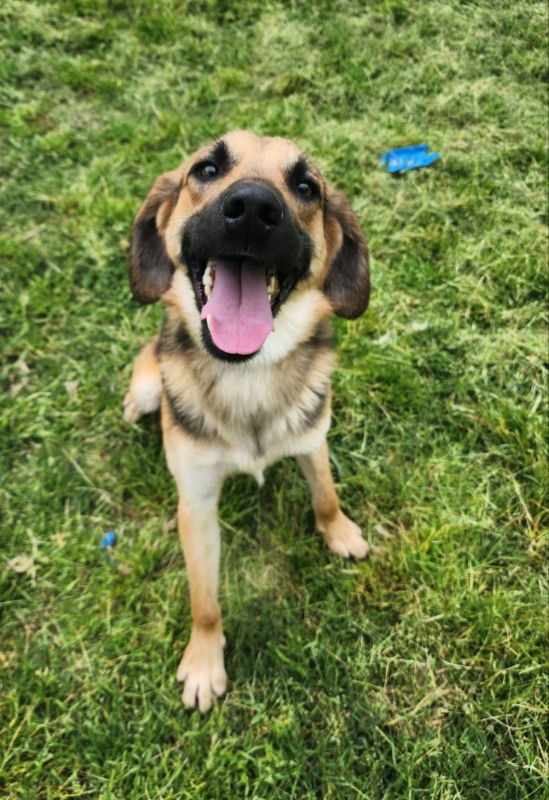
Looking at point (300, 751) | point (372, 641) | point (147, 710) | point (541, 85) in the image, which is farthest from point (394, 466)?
point (541, 85)

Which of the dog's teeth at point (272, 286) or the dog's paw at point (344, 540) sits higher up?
the dog's teeth at point (272, 286)

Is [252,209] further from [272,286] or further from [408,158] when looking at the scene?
[408,158]

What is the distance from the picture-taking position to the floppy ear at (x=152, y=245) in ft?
9.22

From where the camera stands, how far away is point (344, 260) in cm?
288

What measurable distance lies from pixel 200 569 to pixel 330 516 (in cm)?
84

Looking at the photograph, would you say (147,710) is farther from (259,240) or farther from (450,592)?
(259,240)

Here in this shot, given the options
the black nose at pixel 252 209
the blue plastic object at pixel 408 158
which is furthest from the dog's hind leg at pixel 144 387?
the blue plastic object at pixel 408 158

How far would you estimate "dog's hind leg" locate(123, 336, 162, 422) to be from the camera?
3514 mm

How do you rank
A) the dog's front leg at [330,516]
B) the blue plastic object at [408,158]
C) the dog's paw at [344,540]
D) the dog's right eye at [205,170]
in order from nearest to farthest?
the dog's right eye at [205,170]
the dog's front leg at [330,516]
the dog's paw at [344,540]
the blue plastic object at [408,158]

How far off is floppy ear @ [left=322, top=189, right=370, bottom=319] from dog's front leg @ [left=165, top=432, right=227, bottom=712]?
1042mm

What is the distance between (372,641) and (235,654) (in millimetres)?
717

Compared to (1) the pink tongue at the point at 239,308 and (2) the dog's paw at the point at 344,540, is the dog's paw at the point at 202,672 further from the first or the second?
(1) the pink tongue at the point at 239,308

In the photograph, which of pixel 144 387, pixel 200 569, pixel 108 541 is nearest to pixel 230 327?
pixel 200 569

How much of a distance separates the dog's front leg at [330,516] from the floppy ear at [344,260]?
78cm
